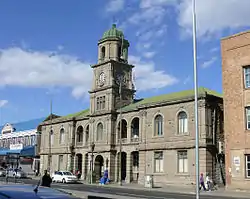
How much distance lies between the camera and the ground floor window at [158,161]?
42.9 meters

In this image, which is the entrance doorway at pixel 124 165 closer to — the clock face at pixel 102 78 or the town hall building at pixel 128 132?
the town hall building at pixel 128 132

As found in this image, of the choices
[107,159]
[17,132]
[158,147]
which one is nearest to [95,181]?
[107,159]

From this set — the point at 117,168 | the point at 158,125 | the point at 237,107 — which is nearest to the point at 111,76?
the point at 158,125

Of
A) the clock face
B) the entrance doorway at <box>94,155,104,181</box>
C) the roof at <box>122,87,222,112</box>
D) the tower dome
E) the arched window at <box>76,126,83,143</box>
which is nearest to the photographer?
the roof at <box>122,87,222,112</box>

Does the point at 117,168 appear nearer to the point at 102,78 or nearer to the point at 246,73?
the point at 102,78

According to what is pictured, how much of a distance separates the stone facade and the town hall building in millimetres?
5913

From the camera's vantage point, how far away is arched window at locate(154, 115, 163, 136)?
43.9 m

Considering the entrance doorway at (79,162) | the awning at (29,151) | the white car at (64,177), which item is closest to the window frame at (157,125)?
the white car at (64,177)

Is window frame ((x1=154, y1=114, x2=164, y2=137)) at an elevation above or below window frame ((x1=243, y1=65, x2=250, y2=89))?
below

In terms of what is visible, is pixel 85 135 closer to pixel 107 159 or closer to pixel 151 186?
pixel 107 159

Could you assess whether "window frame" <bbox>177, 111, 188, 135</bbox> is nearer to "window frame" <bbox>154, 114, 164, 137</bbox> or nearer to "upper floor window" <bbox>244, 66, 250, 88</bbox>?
"window frame" <bbox>154, 114, 164, 137</bbox>

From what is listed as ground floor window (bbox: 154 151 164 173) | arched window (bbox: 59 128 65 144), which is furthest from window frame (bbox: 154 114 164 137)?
arched window (bbox: 59 128 65 144)

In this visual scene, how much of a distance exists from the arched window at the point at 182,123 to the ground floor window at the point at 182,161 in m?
2.28

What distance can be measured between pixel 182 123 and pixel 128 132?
8.78 m
